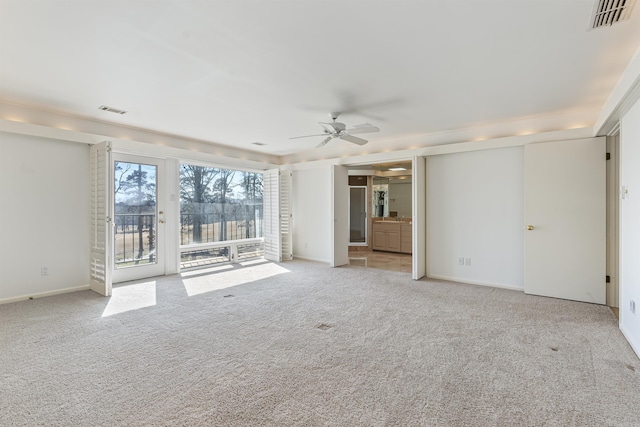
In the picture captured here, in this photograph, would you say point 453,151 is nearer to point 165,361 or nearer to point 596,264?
point 596,264

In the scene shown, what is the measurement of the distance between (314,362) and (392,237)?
6291 millimetres

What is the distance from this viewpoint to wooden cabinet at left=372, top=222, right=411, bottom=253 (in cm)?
806

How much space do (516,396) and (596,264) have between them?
3.07m

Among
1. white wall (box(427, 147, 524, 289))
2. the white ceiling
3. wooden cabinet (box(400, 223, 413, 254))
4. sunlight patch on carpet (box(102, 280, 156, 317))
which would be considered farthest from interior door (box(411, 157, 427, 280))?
sunlight patch on carpet (box(102, 280, 156, 317))

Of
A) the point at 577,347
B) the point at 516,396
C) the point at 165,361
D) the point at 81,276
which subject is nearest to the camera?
the point at 516,396

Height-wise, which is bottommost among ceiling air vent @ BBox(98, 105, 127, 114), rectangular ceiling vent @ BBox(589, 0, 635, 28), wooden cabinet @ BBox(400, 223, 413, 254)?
wooden cabinet @ BBox(400, 223, 413, 254)

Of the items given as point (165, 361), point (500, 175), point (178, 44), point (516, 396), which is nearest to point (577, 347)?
point (516, 396)

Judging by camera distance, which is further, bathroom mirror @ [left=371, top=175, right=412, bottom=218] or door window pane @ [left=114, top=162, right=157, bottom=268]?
bathroom mirror @ [left=371, top=175, right=412, bottom=218]

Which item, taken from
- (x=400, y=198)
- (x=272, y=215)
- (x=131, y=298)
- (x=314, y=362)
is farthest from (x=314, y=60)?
(x=400, y=198)

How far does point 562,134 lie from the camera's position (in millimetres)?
4133

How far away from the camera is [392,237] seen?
8.34m

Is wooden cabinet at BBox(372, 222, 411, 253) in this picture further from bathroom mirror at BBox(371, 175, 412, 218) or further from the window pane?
the window pane

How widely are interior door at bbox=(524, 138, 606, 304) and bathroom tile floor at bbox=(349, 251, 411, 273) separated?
7.25ft

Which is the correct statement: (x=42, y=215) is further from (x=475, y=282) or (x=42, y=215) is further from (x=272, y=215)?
(x=475, y=282)
